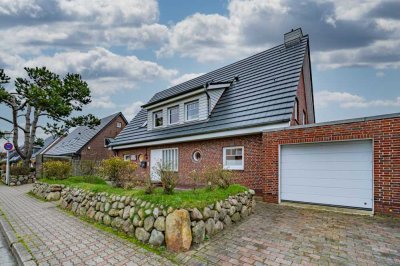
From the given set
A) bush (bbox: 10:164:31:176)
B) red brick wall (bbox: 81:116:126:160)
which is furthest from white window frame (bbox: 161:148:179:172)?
red brick wall (bbox: 81:116:126:160)

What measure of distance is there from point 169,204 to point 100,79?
1415cm

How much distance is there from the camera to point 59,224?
6.56 metres

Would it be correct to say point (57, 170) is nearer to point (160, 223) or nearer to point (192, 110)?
point (192, 110)

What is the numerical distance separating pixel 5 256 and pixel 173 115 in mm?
10137

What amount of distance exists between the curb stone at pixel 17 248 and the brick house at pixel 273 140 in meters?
6.82

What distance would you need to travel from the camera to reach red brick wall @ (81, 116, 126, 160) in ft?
90.0

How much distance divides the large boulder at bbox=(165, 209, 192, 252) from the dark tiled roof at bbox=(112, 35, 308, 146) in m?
5.18

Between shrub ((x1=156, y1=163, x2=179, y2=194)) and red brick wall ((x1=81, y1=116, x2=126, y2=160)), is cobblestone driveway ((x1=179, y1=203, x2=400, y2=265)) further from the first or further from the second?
red brick wall ((x1=81, y1=116, x2=126, y2=160))

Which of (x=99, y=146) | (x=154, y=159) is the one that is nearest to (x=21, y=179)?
(x=99, y=146)

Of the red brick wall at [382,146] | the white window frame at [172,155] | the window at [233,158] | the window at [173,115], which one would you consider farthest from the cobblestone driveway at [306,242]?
the window at [173,115]

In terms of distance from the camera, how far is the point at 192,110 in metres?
12.9

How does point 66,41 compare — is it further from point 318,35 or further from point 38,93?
point 318,35

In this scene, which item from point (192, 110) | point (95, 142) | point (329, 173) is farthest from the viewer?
point (95, 142)

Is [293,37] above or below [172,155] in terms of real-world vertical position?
above
